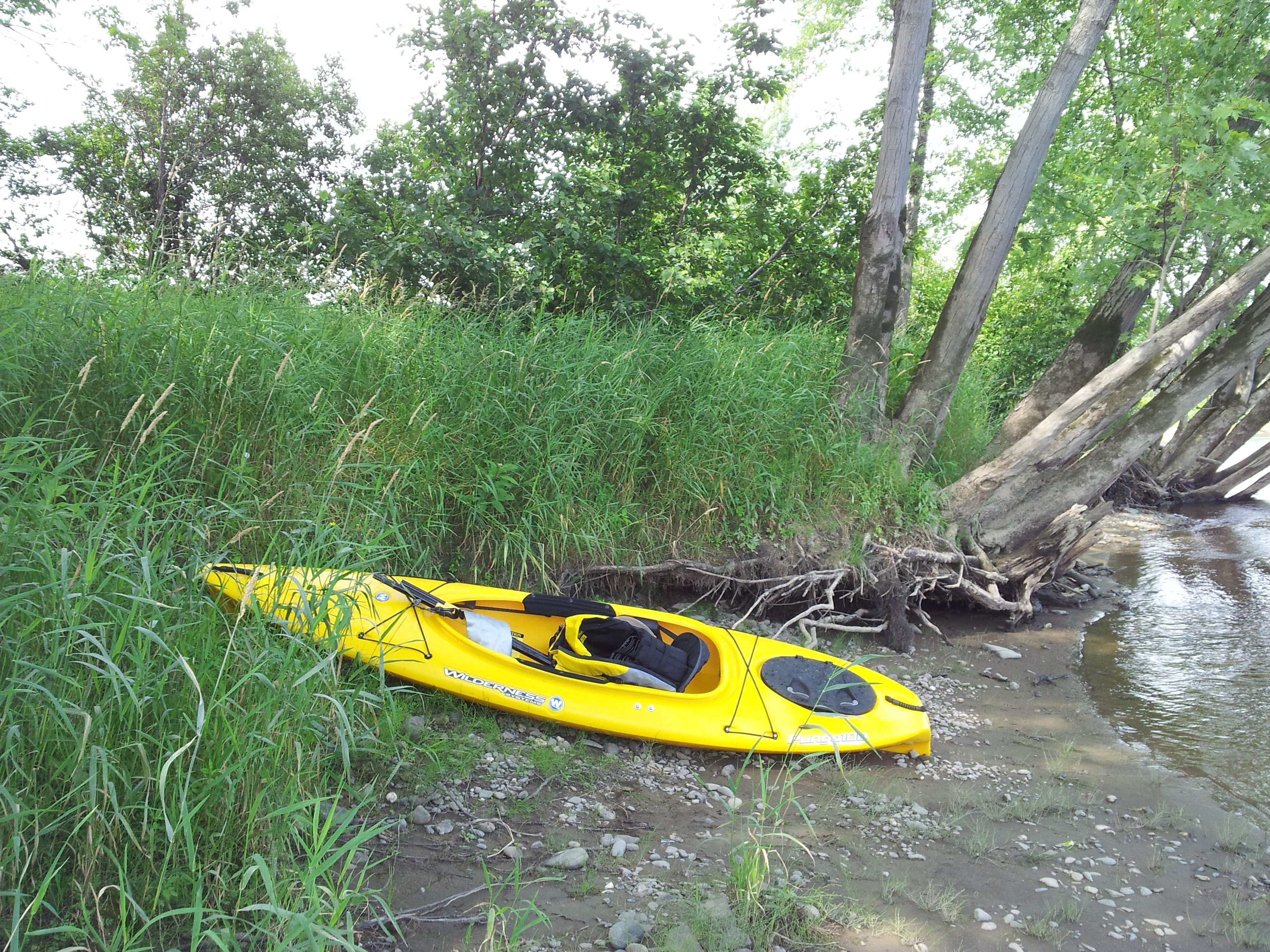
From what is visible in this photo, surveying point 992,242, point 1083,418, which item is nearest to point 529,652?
point 992,242

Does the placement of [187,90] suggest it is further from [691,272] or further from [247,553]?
[247,553]

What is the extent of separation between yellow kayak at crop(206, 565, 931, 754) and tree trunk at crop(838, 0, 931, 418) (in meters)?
3.15

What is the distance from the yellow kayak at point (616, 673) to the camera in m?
3.61

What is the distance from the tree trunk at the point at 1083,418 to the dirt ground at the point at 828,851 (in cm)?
273

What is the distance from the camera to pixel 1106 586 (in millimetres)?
7672

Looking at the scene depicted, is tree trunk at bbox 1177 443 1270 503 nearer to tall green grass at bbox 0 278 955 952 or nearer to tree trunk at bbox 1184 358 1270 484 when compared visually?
tree trunk at bbox 1184 358 1270 484

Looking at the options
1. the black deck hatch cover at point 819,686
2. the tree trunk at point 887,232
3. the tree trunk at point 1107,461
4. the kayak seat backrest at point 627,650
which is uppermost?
the tree trunk at point 887,232

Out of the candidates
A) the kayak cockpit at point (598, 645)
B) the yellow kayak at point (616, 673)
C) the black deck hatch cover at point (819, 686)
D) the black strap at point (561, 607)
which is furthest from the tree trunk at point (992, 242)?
the black strap at point (561, 607)

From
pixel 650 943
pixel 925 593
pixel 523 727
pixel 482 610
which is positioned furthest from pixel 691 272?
pixel 650 943

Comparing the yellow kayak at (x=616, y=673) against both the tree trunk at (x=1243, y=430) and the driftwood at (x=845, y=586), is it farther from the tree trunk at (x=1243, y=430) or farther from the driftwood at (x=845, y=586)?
the tree trunk at (x=1243, y=430)

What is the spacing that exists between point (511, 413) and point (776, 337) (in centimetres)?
269

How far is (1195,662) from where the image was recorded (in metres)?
5.64

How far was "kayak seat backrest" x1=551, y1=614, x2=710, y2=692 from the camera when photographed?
13.0ft

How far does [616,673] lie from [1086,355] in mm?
7249
